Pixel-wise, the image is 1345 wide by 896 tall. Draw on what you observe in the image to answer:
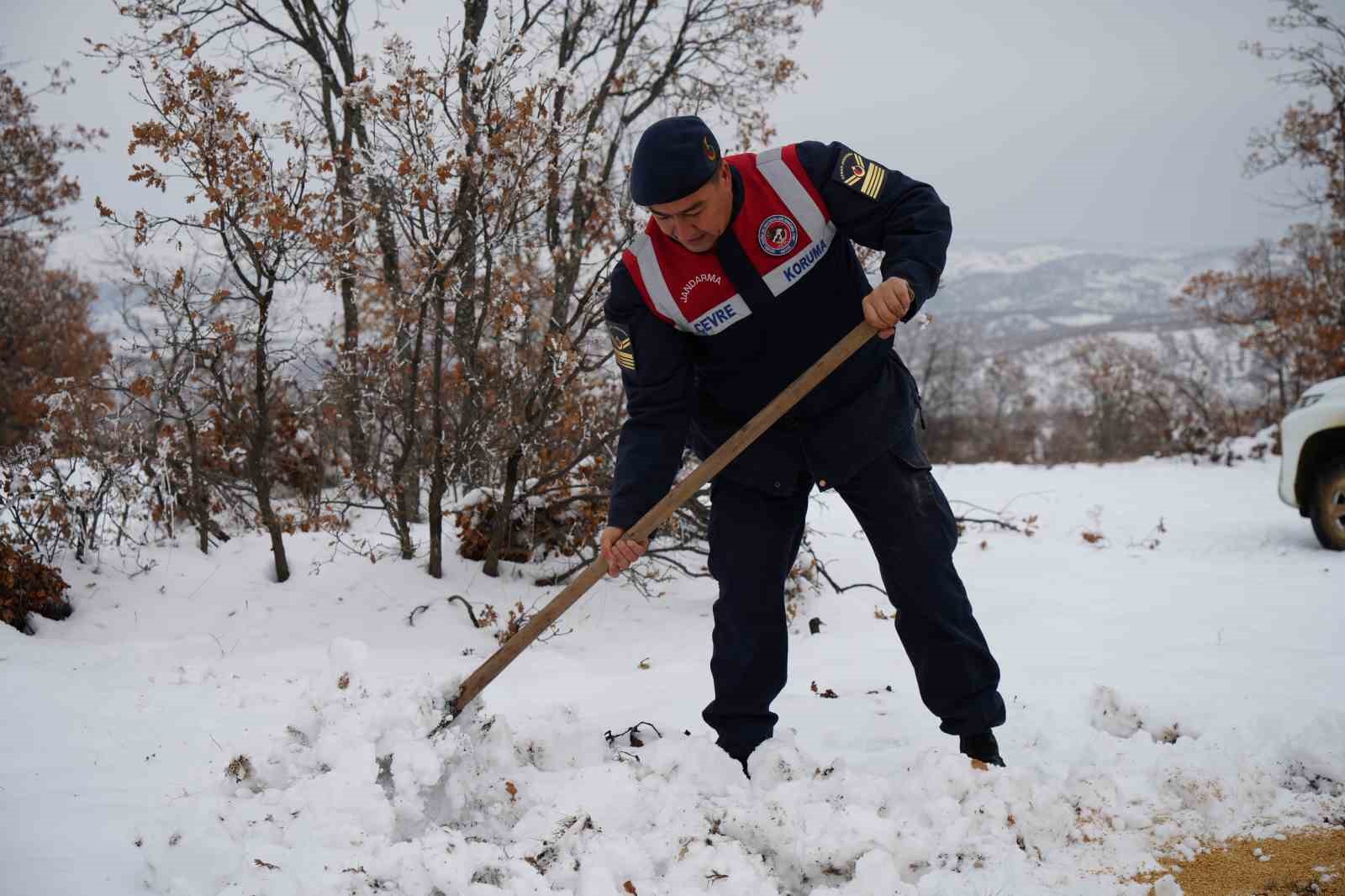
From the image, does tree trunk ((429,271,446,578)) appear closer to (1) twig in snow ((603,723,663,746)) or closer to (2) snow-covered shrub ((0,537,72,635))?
(2) snow-covered shrub ((0,537,72,635))

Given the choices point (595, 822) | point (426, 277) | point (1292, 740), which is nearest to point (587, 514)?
point (426, 277)

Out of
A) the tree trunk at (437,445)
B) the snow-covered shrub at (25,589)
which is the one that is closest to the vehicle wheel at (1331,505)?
the tree trunk at (437,445)

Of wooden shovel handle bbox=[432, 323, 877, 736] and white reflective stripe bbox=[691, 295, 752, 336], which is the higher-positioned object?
white reflective stripe bbox=[691, 295, 752, 336]

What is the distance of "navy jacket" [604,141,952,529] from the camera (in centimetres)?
218

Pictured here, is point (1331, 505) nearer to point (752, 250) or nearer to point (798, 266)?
point (798, 266)

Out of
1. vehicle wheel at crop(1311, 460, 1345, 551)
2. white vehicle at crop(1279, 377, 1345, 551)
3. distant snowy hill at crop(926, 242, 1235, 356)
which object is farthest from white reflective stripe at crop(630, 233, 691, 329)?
distant snowy hill at crop(926, 242, 1235, 356)

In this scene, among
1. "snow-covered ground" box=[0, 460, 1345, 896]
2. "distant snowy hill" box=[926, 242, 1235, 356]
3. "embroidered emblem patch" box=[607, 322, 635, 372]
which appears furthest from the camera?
"distant snowy hill" box=[926, 242, 1235, 356]

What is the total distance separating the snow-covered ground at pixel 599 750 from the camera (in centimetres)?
188

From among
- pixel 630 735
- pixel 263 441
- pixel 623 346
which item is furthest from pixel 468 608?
pixel 623 346

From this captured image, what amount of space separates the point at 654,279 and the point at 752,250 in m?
0.26

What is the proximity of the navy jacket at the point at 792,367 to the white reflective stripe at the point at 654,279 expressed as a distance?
5 centimetres

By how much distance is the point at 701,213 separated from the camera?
2100 mm

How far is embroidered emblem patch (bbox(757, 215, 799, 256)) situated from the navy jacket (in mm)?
65

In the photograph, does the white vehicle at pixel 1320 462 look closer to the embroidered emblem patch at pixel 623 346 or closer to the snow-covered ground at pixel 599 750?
the snow-covered ground at pixel 599 750
